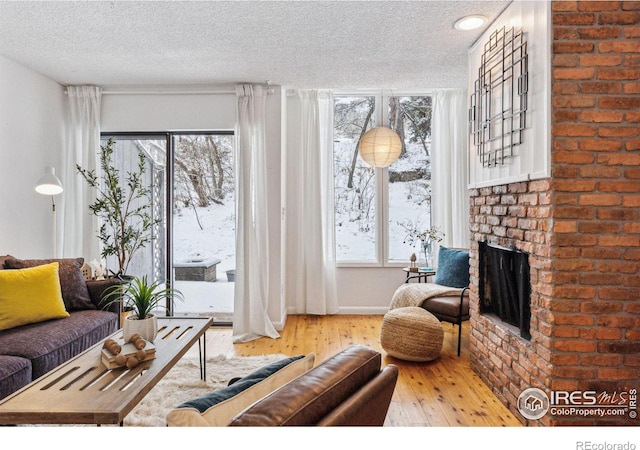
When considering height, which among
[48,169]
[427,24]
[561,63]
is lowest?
[48,169]

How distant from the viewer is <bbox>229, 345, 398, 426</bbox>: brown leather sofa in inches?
42.4

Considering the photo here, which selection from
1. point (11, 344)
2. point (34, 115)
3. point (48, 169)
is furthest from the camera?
point (34, 115)

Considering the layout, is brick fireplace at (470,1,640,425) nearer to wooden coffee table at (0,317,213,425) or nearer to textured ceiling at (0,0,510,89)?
textured ceiling at (0,0,510,89)

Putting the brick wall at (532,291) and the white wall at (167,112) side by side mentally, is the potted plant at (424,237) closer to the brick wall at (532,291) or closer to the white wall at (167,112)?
the brick wall at (532,291)

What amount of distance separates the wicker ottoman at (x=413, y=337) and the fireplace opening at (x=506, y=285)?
0.44m

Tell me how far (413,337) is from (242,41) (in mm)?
2674

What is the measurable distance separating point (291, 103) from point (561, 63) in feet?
10.9

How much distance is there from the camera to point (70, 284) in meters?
3.31

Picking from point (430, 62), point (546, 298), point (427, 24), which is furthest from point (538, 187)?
point (430, 62)

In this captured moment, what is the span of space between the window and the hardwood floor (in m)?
0.92

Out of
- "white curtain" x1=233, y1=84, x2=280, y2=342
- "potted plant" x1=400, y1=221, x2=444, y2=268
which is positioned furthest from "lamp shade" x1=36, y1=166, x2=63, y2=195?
"potted plant" x1=400, y1=221, x2=444, y2=268

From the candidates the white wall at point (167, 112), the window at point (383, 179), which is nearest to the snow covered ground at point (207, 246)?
the white wall at point (167, 112)

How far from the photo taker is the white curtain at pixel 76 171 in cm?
440

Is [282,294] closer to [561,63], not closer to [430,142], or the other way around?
[430,142]
